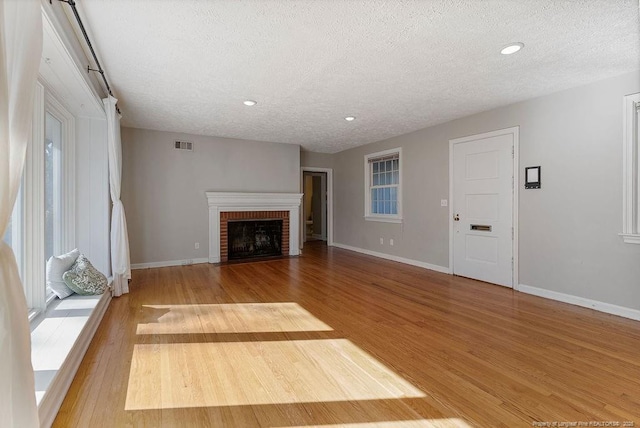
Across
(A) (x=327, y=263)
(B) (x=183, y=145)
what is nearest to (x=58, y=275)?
(B) (x=183, y=145)

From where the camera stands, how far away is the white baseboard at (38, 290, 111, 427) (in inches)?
64.3

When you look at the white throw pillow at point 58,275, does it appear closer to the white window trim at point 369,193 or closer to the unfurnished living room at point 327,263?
the unfurnished living room at point 327,263

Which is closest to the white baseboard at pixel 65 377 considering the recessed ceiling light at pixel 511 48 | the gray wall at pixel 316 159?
the recessed ceiling light at pixel 511 48

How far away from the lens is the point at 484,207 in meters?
4.56

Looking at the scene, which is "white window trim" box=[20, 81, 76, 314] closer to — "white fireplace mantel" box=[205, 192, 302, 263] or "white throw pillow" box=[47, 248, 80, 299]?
"white throw pillow" box=[47, 248, 80, 299]

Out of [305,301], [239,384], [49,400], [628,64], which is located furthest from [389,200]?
[49,400]

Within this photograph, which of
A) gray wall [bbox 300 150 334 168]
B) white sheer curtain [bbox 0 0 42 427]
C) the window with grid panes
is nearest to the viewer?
white sheer curtain [bbox 0 0 42 427]

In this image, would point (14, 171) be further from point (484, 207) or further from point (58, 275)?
point (484, 207)

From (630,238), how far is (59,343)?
5.03 m

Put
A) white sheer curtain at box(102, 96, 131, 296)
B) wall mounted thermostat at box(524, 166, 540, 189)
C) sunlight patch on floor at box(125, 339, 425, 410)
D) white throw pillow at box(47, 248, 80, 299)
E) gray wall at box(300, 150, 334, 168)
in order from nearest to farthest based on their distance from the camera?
1. sunlight patch on floor at box(125, 339, 425, 410)
2. white throw pillow at box(47, 248, 80, 299)
3. white sheer curtain at box(102, 96, 131, 296)
4. wall mounted thermostat at box(524, 166, 540, 189)
5. gray wall at box(300, 150, 334, 168)

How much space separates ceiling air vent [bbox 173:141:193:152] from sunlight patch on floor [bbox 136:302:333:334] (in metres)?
3.25

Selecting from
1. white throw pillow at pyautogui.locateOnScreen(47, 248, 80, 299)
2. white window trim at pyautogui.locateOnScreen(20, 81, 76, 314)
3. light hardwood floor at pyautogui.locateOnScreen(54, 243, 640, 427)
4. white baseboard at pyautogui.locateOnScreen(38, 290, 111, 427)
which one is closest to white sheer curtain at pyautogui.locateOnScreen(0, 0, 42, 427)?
white baseboard at pyautogui.locateOnScreen(38, 290, 111, 427)

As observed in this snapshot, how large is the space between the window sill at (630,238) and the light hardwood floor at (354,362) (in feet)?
2.56

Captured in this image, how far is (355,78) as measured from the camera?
327cm
